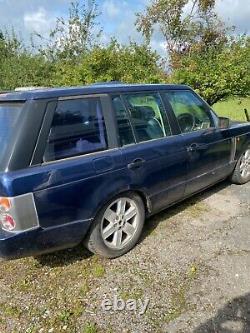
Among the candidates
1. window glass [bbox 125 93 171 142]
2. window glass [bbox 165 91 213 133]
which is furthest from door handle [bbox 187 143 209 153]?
window glass [bbox 125 93 171 142]

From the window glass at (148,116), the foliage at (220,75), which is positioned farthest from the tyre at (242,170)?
the foliage at (220,75)

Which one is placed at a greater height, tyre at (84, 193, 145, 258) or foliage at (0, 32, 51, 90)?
foliage at (0, 32, 51, 90)

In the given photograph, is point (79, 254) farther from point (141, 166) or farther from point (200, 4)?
point (200, 4)

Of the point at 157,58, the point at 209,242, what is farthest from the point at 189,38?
the point at 209,242

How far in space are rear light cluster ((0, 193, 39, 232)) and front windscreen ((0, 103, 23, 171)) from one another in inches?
10.7

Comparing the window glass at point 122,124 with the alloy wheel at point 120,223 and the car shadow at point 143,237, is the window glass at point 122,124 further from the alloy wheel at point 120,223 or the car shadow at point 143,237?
the car shadow at point 143,237

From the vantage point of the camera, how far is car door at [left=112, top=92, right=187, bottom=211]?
3.21m

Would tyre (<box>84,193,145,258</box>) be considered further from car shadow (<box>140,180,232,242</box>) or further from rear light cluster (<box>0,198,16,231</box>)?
rear light cluster (<box>0,198,16,231</box>)

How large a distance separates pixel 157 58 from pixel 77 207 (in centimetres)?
955

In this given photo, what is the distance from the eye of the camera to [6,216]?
244 centimetres

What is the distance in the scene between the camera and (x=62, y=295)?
9.29ft

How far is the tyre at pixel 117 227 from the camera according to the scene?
3.08 meters

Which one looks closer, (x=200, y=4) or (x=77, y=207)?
(x=77, y=207)

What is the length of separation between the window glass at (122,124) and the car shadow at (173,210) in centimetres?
123
